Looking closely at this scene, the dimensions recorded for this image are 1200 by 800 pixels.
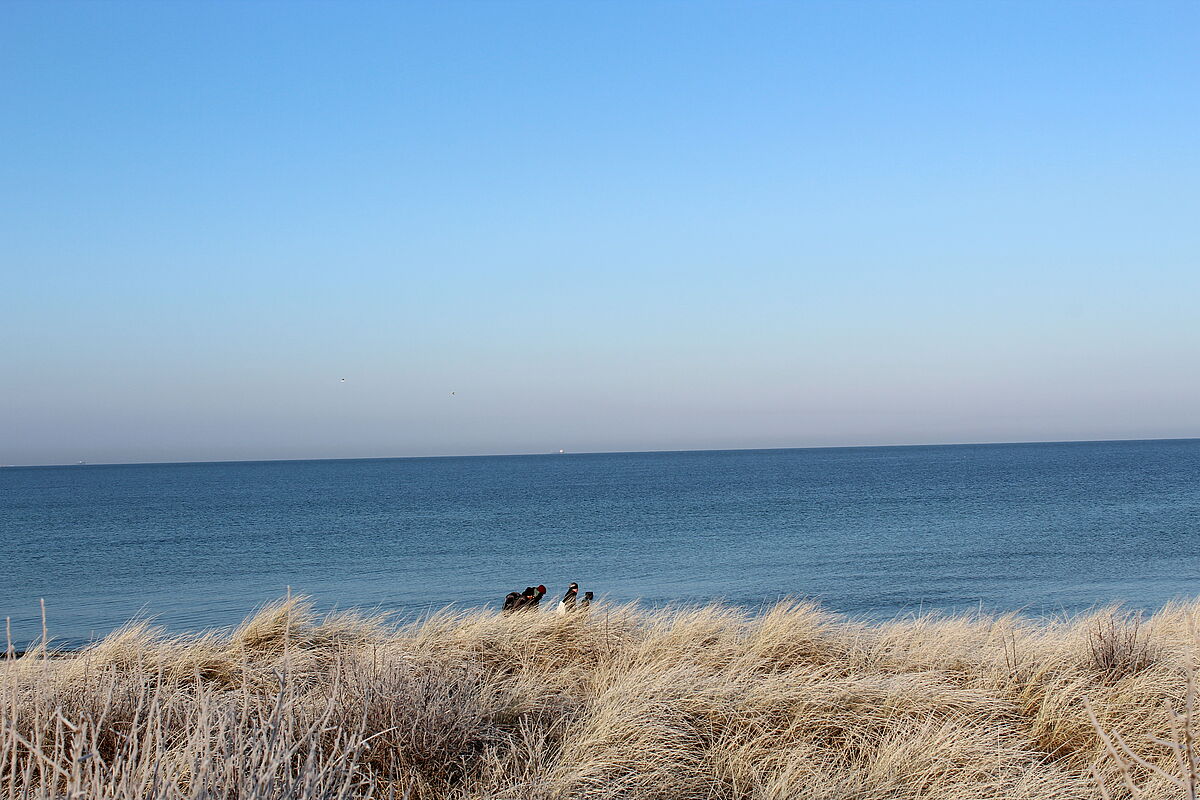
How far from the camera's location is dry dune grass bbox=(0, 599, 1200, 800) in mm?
5051

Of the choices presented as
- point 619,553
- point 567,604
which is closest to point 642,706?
point 567,604

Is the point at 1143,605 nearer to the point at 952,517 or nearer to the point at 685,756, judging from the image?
the point at 685,756

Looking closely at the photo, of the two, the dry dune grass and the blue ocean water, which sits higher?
the dry dune grass

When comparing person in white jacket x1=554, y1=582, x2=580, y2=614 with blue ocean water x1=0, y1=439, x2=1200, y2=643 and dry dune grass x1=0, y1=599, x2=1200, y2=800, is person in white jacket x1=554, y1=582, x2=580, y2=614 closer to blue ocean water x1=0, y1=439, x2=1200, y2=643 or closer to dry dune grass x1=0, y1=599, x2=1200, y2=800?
dry dune grass x1=0, y1=599, x2=1200, y2=800

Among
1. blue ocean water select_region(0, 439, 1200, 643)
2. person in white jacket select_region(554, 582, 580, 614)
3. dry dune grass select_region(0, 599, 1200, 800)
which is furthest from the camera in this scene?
blue ocean water select_region(0, 439, 1200, 643)

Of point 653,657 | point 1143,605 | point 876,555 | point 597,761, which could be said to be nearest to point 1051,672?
point 653,657

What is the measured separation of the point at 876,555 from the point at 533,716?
3147cm

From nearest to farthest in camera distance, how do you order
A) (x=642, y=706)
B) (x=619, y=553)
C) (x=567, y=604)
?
1. (x=642, y=706)
2. (x=567, y=604)
3. (x=619, y=553)

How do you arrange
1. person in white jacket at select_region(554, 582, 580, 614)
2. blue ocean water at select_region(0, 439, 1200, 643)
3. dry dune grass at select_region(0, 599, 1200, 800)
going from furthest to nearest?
blue ocean water at select_region(0, 439, 1200, 643) < person in white jacket at select_region(554, 582, 580, 614) < dry dune grass at select_region(0, 599, 1200, 800)

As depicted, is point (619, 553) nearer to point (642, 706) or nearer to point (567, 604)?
point (567, 604)

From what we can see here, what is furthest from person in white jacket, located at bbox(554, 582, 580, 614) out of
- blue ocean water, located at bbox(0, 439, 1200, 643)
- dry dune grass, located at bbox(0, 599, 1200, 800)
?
blue ocean water, located at bbox(0, 439, 1200, 643)

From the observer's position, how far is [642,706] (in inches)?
234

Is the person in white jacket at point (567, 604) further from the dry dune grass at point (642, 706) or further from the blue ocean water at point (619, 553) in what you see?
the blue ocean water at point (619, 553)

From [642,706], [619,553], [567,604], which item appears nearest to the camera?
[642,706]
